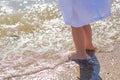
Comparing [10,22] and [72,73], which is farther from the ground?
[10,22]

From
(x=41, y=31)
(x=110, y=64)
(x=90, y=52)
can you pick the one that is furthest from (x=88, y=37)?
(x=41, y=31)

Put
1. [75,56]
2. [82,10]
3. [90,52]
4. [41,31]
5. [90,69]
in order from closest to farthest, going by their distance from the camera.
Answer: [82,10] < [90,69] < [75,56] < [90,52] < [41,31]

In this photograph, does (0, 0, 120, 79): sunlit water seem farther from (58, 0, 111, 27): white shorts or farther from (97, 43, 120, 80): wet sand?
(58, 0, 111, 27): white shorts

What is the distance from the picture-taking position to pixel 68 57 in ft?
9.98

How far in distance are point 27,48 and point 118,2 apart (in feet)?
4.47

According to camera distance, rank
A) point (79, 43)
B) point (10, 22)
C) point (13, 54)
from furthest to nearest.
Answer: point (10, 22), point (13, 54), point (79, 43)

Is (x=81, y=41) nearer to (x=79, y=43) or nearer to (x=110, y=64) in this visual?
(x=79, y=43)

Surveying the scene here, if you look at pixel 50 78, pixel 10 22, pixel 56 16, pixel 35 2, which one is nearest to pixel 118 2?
pixel 56 16

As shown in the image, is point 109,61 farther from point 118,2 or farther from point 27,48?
point 118,2

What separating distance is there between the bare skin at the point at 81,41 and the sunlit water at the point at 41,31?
0.50 ft

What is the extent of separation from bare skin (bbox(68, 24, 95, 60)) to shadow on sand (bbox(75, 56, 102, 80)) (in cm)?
7

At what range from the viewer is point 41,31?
3.52 metres

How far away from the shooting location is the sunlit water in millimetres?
3230

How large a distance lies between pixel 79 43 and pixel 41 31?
2.31ft
